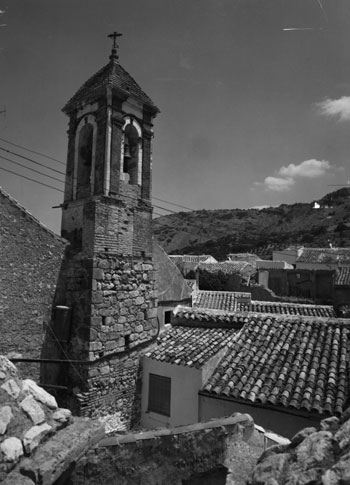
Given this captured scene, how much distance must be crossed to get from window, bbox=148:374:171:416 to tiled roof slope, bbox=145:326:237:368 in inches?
20.7

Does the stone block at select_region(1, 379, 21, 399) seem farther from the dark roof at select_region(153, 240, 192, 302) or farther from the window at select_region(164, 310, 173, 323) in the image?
the window at select_region(164, 310, 173, 323)

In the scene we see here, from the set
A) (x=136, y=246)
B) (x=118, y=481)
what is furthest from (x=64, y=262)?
(x=118, y=481)

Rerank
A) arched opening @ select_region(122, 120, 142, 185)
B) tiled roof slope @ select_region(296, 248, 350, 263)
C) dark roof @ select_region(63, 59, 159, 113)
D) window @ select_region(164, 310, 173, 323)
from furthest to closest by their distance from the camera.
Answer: tiled roof slope @ select_region(296, 248, 350, 263) → window @ select_region(164, 310, 173, 323) → arched opening @ select_region(122, 120, 142, 185) → dark roof @ select_region(63, 59, 159, 113)

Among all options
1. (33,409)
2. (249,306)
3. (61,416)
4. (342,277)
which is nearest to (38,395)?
(33,409)

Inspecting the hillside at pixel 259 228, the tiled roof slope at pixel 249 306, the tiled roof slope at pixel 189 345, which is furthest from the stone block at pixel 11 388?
the hillside at pixel 259 228

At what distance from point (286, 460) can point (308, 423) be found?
183 inches

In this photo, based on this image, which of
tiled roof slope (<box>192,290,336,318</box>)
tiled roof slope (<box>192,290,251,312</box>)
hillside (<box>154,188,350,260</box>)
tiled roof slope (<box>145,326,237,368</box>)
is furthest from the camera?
hillside (<box>154,188,350,260</box>)

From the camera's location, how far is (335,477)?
73.6 inches

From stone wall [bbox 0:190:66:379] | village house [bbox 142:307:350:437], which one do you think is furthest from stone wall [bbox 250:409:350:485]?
stone wall [bbox 0:190:66:379]

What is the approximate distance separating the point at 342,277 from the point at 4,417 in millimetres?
26256

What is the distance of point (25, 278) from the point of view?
22.1 ft

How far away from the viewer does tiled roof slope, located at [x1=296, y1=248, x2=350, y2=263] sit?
113 ft

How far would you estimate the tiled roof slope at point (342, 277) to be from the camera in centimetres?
2458

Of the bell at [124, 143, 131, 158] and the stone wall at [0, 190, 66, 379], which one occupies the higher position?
the bell at [124, 143, 131, 158]
